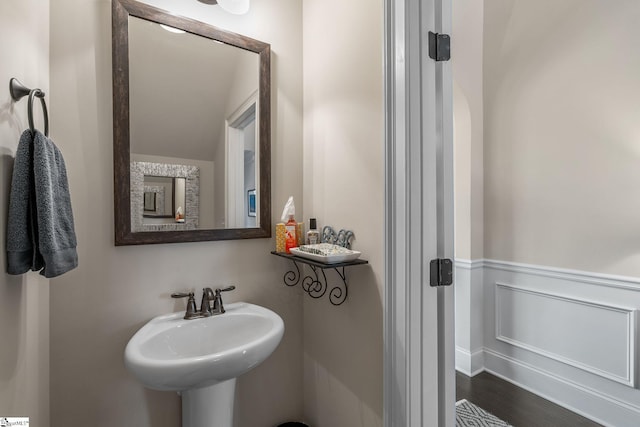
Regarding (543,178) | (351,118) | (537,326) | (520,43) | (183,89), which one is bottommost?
(537,326)

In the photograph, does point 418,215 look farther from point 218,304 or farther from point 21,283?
point 21,283

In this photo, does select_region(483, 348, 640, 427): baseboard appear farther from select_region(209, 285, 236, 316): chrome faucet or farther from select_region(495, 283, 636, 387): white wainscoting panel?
select_region(209, 285, 236, 316): chrome faucet

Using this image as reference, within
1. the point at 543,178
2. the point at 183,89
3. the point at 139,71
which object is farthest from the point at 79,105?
the point at 543,178

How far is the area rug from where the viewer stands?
1.82 meters

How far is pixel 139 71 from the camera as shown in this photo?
131 cm

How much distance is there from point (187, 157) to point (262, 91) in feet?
1.63

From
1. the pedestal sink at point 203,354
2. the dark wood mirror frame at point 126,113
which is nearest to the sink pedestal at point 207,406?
the pedestal sink at point 203,354

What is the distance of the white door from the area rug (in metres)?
0.91

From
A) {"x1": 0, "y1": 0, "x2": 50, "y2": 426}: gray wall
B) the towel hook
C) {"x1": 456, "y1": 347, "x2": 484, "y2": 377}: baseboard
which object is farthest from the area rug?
the towel hook

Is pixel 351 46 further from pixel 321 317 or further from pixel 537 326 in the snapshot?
pixel 537 326

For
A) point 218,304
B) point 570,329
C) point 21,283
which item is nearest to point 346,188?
point 218,304

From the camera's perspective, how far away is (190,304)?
1326 millimetres

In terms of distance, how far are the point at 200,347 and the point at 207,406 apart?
0.71 feet

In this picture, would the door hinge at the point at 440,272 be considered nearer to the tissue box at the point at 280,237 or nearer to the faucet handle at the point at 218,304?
the tissue box at the point at 280,237
